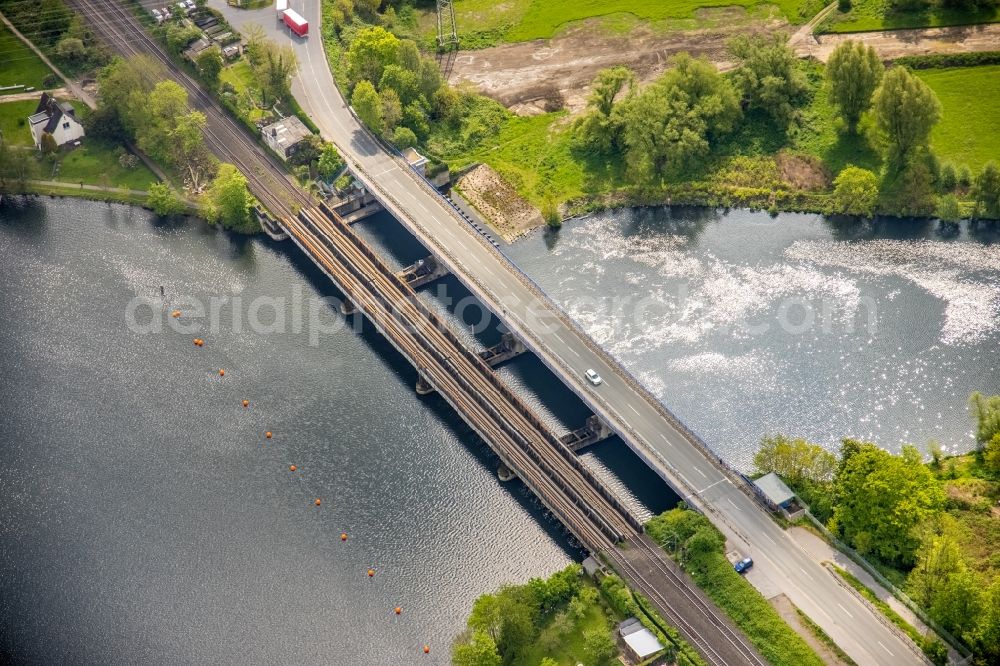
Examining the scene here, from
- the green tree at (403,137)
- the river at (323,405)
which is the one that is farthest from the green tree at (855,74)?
the green tree at (403,137)

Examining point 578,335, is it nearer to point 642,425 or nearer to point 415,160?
point 642,425

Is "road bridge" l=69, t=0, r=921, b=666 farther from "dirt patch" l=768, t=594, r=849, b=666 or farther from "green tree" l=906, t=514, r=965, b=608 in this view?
"green tree" l=906, t=514, r=965, b=608

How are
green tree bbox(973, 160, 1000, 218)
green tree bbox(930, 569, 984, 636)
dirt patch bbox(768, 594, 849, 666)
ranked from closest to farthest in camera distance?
1. green tree bbox(930, 569, 984, 636)
2. dirt patch bbox(768, 594, 849, 666)
3. green tree bbox(973, 160, 1000, 218)

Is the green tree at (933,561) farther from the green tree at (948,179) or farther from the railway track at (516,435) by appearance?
the green tree at (948,179)

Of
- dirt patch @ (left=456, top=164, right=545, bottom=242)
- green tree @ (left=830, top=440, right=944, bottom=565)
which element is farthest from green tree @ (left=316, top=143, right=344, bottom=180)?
green tree @ (left=830, top=440, right=944, bottom=565)

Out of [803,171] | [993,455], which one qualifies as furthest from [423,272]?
[993,455]

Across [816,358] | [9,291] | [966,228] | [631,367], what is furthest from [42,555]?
[966,228]
